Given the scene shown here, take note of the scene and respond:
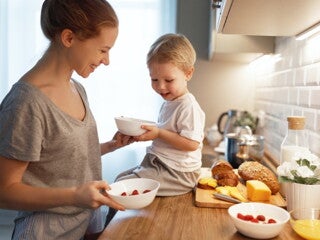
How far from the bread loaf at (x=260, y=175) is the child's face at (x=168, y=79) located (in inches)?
13.4

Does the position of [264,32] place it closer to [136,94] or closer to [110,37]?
[110,37]

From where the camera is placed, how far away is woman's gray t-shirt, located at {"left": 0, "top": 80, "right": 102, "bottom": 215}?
773mm

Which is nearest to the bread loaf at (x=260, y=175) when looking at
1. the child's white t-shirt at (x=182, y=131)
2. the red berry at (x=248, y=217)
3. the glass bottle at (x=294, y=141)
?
the glass bottle at (x=294, y=141)

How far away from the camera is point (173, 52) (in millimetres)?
1097

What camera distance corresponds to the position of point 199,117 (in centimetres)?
109

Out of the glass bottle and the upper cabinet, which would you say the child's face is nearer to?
the upper cabinet

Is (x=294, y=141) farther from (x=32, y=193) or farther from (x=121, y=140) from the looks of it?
(x=32, y=193)

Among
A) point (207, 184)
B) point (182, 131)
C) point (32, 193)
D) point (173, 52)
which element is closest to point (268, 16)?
point (173, 52)

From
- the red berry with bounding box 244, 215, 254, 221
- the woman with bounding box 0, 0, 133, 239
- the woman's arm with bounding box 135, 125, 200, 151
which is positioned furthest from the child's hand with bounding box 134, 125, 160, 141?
the red berry with bounding box 244, 215, 254, 221

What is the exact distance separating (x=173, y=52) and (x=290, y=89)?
60 cm

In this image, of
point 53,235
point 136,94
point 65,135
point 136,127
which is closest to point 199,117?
point 136,127

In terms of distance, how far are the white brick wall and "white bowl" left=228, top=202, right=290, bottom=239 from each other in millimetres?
335

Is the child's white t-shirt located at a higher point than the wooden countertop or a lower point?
higher

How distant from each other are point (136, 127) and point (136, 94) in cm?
145
